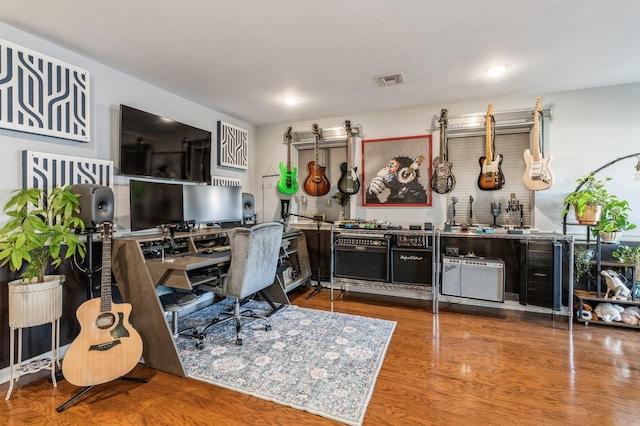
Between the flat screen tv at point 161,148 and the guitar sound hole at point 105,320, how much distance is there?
127 centimetres

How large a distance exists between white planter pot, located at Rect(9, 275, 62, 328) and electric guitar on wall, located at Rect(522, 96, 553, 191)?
13.6 ft

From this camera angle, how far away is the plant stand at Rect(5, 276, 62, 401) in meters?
1.76

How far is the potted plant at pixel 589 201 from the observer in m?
2.75

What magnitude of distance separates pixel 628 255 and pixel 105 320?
4.37 metres

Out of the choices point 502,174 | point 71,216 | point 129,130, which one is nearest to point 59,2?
point 129,130

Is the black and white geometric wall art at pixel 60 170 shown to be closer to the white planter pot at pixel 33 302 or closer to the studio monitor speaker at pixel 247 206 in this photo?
the white planter pot at pixel 33 302

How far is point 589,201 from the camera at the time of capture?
278cm

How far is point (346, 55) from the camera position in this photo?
2.41 meters

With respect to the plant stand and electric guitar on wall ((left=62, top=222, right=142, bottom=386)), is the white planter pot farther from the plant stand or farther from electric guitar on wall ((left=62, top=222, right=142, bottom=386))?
electric guitar on wall ((left=62, top=222, right=142, bottom=386))

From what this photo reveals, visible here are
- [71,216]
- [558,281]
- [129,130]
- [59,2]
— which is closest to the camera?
[59,2]

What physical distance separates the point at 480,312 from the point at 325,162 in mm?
2673

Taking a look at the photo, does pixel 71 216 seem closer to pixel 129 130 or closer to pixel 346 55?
pixel 129 130

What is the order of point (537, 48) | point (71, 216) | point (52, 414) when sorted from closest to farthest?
1. point (52, 414)
2. point (71, 216)
3. point (537, 48)

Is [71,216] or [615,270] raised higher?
[71,216]
